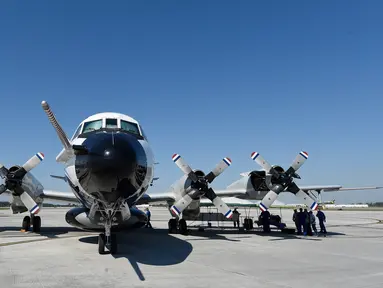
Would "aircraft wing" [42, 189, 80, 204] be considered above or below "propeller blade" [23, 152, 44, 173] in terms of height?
below

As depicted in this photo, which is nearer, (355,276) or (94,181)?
(355,276)

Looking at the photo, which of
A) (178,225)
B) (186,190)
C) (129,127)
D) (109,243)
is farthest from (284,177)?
(109,243)

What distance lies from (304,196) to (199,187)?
535 cm

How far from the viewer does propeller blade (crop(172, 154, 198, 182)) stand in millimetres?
14875

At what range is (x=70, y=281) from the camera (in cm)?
643

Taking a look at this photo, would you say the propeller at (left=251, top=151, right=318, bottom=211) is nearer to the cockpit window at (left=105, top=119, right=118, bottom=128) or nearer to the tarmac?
the tarmac

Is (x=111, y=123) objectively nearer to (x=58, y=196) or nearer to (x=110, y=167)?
(x=110, y=167)

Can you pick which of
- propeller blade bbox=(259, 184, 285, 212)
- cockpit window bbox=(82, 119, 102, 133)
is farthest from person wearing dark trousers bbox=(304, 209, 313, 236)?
cockpit window bbox=(82, 119, 102, 133)

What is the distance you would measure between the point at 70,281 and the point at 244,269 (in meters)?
3.94

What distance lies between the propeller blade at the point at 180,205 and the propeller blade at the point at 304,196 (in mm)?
5313

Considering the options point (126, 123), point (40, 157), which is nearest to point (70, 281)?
point (126, 123)

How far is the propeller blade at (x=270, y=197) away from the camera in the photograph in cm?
1577

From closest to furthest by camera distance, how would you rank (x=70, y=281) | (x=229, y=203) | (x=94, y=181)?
(x=70, y=281)
(x=94, y=181)
(x=229, y=203)

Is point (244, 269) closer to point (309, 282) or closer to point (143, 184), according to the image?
point (309, 282)
